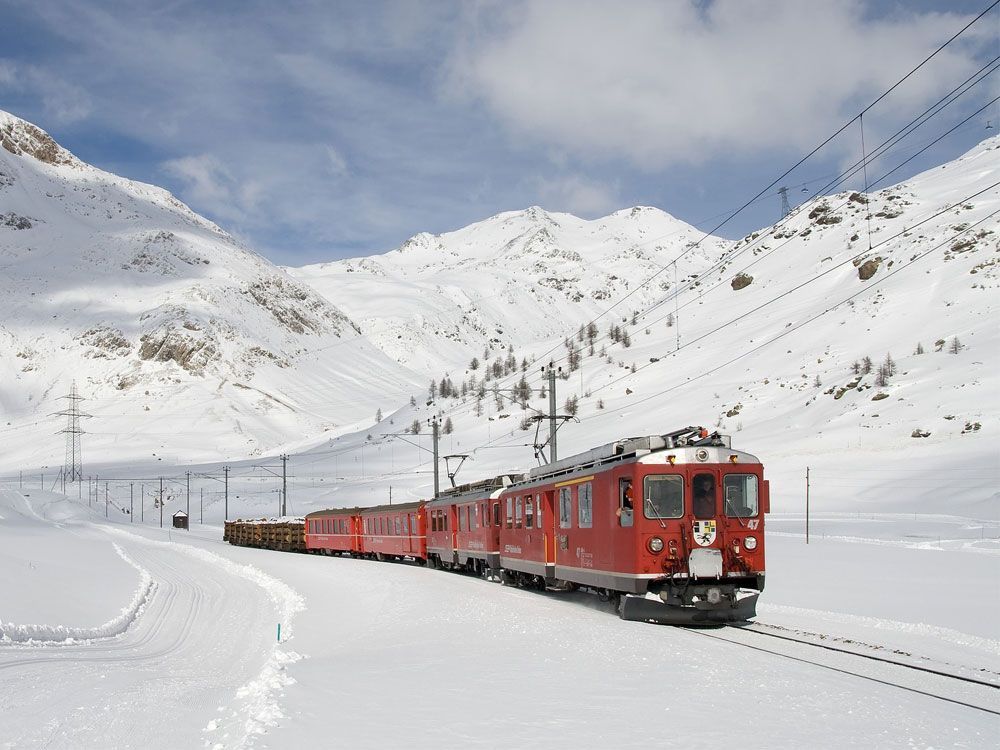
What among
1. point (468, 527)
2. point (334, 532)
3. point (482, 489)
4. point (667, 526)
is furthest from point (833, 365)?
point (667, 526)

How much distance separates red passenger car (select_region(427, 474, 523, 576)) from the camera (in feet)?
96.9

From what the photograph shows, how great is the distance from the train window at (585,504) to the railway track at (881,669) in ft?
14.1

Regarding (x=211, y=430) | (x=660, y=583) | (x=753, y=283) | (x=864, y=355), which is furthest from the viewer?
(x=211, y=430)

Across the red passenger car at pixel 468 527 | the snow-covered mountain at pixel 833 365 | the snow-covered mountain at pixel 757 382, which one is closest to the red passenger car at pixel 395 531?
the red passenger car at pixel 468 527

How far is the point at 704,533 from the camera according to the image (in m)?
17.3

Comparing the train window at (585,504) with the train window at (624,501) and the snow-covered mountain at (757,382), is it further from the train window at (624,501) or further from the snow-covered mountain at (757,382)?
the snow-covered mountain at (757,382)

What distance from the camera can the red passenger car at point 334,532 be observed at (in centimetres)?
5144

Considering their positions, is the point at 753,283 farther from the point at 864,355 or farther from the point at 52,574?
the point at 52,574

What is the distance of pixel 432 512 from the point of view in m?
38.6

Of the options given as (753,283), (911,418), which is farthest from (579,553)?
(753,283)

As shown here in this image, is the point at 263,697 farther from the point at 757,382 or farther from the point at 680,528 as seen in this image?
the point at 757,382

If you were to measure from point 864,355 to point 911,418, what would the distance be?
19976 mm

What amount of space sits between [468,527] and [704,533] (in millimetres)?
16277

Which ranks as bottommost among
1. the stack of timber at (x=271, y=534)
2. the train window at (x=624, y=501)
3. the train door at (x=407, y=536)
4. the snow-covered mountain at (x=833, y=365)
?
the stack of timber at (x=271, y=534)
